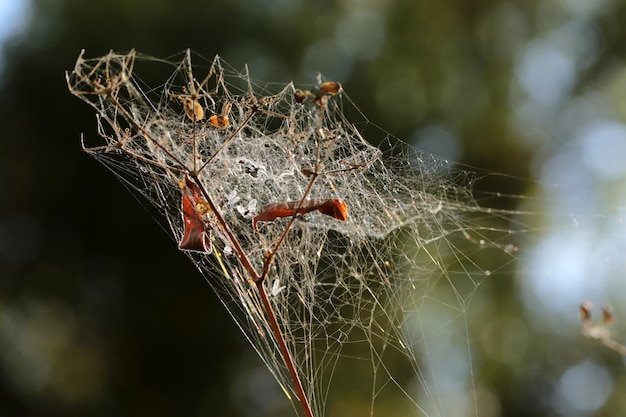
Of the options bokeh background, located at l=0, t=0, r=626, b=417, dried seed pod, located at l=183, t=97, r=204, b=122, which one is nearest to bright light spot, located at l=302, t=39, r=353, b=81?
bokeh background, located at l=0, t=0, r=626, b=417

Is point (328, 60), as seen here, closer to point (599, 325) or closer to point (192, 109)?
point (192, 109)

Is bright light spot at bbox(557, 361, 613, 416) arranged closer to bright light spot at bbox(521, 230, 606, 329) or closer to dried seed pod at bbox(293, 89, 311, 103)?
bright light spot at bbox(521, 230, 606, 329)

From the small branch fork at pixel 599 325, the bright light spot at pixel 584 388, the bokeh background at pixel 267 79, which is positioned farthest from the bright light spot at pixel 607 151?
the small branch fork at pixel 599 325

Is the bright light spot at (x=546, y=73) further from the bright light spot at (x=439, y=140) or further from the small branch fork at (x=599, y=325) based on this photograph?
the small branch fork at (x=599, y=325)

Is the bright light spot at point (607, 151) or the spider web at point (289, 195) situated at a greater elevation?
the bright light spot at point (607, 151)

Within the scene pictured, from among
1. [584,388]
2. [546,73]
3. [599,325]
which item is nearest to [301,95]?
[599,325]

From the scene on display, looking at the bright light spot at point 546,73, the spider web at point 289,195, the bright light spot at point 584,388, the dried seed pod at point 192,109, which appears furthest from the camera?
the bright light spot at point 546,73

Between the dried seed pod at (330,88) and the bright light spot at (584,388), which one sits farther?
the bright light spot at (584,388)
